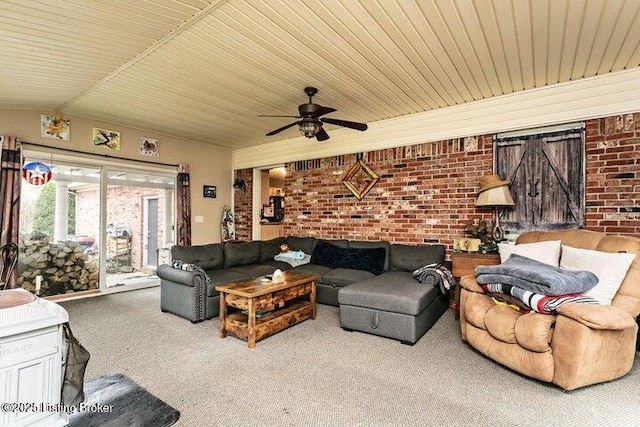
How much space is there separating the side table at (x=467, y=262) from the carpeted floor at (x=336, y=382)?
0.73m

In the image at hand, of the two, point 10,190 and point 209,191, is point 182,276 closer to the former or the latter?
point 10,190

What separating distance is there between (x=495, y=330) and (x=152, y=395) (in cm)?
259

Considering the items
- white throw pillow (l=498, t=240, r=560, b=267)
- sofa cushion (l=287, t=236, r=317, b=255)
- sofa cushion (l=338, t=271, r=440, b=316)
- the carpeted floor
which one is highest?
white throw pillow (l=498, t=240, r=560, b=267)

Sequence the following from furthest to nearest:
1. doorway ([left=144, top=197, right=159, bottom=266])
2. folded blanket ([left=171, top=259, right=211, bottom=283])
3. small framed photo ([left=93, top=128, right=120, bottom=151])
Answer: doorway ([left=144, top=197, right=159, bottom=266]) < small framed photo ([left=93, top=128, right=120, bottom=151]) < folded blanket ([left=171, top=259, right=211, bottom=283])

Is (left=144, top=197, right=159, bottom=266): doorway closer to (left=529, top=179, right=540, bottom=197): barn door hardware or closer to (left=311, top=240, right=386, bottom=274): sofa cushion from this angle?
(left=311, top=240, right=386, bottom=274): sofa cushion

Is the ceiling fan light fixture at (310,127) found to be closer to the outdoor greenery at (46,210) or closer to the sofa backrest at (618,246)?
the sofa backrest at (618,246)

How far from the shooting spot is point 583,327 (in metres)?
2.11

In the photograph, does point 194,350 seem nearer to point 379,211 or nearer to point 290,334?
point 290,334

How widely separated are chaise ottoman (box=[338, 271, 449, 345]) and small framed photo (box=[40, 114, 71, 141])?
4552 mm

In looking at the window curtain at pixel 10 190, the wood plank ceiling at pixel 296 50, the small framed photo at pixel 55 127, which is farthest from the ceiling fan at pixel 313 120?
the window curtain at pixel 10 190

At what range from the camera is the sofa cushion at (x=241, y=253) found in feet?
15.1

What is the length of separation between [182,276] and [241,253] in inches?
46.3

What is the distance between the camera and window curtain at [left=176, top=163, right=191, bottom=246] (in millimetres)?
5840

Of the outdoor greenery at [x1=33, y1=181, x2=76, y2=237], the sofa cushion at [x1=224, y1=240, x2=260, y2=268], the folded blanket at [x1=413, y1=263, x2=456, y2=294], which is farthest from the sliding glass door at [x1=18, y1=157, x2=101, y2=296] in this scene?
the folded blanket at [x1=413, y1=263, x2=456, y2=294]
